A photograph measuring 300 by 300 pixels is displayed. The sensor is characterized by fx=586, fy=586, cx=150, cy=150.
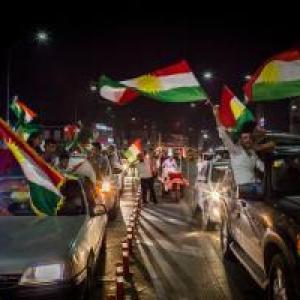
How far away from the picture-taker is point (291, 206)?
250 inches

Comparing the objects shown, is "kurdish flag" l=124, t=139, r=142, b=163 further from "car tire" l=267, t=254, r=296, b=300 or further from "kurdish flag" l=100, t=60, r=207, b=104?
"car tire" l=267, t=254, r=296, b=300

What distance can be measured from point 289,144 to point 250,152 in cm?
64

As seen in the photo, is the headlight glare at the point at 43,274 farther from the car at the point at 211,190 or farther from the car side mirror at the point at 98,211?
the car at the point at 211,190

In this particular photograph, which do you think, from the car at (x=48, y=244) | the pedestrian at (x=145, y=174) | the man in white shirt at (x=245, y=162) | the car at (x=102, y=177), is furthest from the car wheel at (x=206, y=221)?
the pedestrian at (x=145, y=174)

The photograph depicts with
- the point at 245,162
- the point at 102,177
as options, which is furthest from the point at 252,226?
the point at 102,177

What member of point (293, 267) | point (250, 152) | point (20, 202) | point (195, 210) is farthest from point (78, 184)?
point (195, 210)

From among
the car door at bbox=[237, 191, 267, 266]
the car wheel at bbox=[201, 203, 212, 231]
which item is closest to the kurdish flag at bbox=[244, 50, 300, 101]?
the car wheel at bbox=[201, 203, 212, 231]

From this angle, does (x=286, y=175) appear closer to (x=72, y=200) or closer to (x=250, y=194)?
(x=250, y=194)

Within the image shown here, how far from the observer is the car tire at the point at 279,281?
5633 millimetres

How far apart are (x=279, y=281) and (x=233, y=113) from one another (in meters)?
5.70

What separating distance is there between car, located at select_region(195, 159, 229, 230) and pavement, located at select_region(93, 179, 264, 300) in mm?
354

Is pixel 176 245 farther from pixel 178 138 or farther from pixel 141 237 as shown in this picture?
pixel 178 138

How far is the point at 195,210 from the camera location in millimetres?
15461

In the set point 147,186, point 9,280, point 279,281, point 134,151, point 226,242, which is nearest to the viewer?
point 9,280
